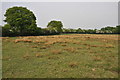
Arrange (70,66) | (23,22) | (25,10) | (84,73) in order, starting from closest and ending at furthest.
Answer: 1. (84,73)
2. (70,66)
3. (23,22)
4. (25,10)

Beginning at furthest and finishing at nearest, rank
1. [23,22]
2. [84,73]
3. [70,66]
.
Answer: [23,22] < [70,66] < [84,73]

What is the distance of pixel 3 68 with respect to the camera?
7168 millimetres

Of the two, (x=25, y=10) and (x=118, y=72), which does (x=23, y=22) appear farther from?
(x=118, y=72)

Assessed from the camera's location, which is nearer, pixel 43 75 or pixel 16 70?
pixel 43 75

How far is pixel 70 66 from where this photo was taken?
7.43 m

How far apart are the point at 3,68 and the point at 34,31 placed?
116ft

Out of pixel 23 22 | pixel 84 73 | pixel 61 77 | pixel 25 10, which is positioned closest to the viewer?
pixel 61 77

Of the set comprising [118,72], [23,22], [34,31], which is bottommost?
[118,72]

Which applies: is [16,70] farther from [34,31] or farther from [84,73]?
[34,31]

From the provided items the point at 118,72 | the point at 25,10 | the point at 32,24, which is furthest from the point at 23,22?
the point at 118,72

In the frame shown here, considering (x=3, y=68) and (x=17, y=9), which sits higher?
(x=17, y=9)

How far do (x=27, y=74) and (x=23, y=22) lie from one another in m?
36.2

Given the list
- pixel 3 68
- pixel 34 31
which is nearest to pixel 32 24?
pixel 34 31

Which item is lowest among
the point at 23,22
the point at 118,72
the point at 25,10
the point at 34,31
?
the point at 118,72
